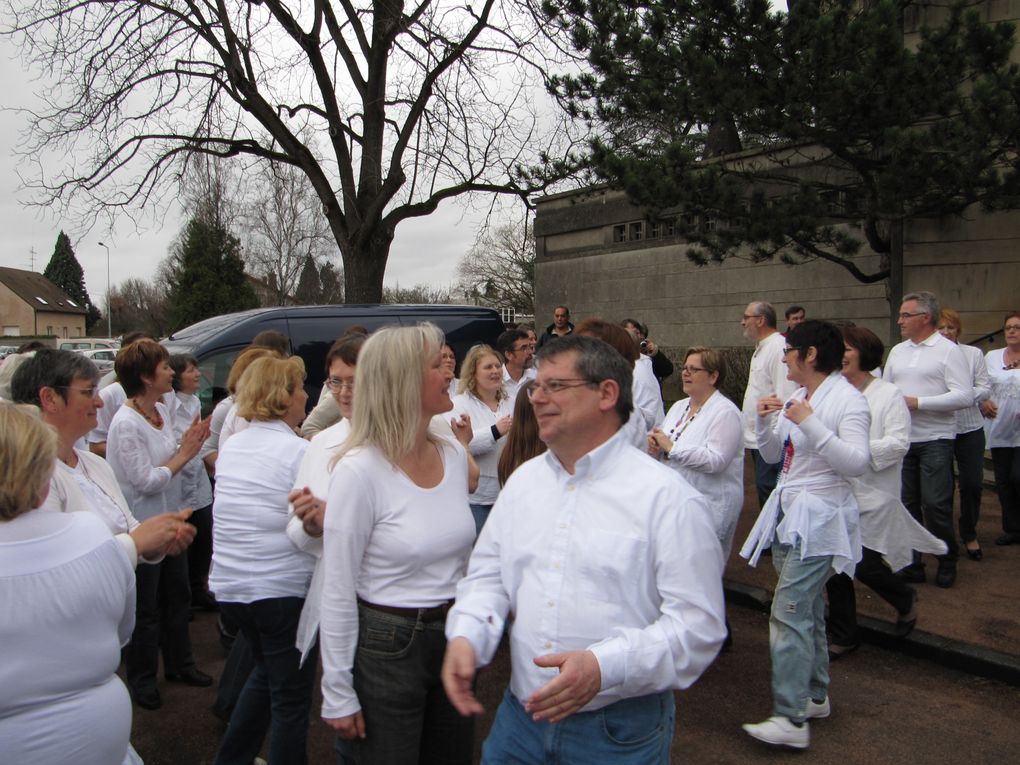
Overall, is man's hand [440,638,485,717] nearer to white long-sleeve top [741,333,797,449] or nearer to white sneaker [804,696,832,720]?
white sneaker [804,696,832,720]

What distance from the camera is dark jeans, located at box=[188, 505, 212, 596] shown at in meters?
5.69

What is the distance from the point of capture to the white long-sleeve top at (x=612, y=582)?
1875 mm

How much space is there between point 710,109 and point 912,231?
160 inches

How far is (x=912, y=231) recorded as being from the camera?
11.6 m

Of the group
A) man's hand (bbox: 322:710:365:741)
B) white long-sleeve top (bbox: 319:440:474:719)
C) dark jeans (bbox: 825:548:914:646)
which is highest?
white long-sleeve top (bbox: 319:440:474:719)

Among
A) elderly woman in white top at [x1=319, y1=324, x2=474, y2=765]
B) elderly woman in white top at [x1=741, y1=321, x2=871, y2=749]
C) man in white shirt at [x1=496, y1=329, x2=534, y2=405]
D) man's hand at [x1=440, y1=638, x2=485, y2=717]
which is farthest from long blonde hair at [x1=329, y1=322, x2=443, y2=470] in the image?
man in white shirt at [x1=496, y1=329, x2=534, y2=405]

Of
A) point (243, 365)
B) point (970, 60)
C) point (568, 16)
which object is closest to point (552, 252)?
point (568, 16)

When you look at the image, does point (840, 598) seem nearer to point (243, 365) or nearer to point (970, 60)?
point (243, 365)

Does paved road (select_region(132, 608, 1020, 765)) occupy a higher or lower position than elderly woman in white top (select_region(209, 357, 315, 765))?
lower

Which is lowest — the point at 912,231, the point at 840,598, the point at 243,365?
the point at 840,598

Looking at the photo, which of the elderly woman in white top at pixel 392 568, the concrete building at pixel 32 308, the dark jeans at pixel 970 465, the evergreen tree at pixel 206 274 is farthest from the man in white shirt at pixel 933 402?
the concrete building at pixel 32 308

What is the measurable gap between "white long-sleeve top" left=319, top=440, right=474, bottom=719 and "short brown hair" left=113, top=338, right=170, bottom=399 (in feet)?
8.36

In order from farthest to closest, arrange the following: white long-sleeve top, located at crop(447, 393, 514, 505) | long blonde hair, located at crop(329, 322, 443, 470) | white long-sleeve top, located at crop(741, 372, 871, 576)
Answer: white long-sleeve top, located at crop(447, 393, 514, 505) → white long-sleeve top, located at crop(741, 372, 871, 576) → long blonde hair, located at crop(329, 322, 443, 470)

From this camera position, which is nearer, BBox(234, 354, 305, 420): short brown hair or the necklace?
BBox(234, 354, 305, 420): short brown hair
